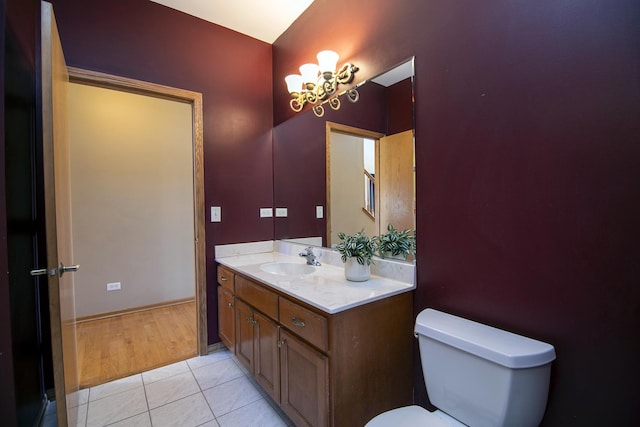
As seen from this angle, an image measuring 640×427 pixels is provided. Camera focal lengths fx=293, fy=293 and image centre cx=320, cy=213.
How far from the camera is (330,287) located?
1.50 metres

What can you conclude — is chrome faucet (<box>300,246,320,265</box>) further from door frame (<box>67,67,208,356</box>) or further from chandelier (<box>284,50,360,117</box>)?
chandelier (<box>284,50,360,117</box>)

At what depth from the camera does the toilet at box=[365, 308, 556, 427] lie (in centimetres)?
96

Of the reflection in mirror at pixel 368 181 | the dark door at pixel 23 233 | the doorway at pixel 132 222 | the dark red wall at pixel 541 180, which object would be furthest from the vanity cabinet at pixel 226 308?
the dark red wall at pixel 541 180

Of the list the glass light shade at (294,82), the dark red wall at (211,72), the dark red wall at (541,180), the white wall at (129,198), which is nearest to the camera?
the dark red wall at (541,180)

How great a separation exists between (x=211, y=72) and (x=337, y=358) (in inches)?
91.3

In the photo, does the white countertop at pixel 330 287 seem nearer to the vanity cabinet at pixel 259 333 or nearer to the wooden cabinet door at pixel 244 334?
the vanity cabinet at pixel 259 333

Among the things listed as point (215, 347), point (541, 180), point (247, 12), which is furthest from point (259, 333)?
point (247, 12)

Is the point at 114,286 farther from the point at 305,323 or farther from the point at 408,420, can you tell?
the point at 408,420

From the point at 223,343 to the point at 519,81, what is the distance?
99.6 inches

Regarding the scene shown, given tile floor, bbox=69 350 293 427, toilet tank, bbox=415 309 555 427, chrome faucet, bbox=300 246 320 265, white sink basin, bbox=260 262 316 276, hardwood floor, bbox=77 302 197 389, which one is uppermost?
chrome faucet, bbox=300 246 320 265

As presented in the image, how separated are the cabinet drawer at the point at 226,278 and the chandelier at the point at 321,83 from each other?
134 cm

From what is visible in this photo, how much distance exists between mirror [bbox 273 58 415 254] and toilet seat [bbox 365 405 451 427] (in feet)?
2.73

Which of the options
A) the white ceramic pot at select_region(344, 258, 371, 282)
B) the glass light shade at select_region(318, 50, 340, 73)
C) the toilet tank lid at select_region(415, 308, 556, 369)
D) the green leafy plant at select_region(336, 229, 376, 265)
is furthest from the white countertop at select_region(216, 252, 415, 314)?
the glass light shade at select_region(318, 50, 340, 73)

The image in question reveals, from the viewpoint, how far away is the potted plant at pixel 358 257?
1570 millimetres
